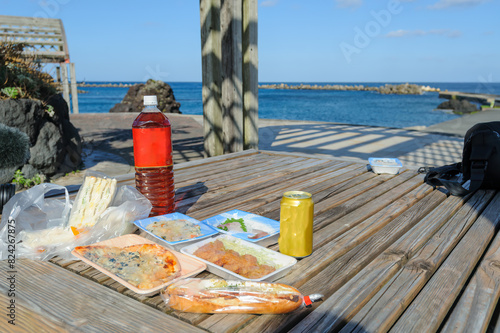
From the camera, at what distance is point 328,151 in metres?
7.21

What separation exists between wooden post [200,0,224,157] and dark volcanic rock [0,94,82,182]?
2533mm

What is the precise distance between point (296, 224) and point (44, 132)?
5.35 meters

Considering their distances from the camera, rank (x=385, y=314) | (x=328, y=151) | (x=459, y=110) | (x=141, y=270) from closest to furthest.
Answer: (x=385, y=314), (x=141, y=270), (x=328, y=151), (x=459, y=110)

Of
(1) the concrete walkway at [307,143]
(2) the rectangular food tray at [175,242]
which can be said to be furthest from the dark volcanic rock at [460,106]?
(2) the rectangular food tray at [175,242]

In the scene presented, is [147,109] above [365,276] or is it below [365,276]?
above

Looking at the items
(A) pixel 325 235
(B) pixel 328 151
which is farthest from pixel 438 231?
(B) pixel 328 151

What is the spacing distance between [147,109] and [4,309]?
110 cm

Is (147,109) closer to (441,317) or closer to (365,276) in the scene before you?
(365,276)

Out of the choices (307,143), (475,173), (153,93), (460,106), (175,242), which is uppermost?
(153,93)

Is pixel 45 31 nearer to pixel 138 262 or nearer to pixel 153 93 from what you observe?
pixel 153 93

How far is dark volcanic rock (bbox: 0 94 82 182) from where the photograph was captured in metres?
5.18

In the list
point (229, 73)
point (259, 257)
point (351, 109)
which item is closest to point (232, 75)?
point (229, 73)

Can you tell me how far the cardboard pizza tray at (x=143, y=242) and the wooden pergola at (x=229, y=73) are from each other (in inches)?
130

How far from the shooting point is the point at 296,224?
4.76 feet
